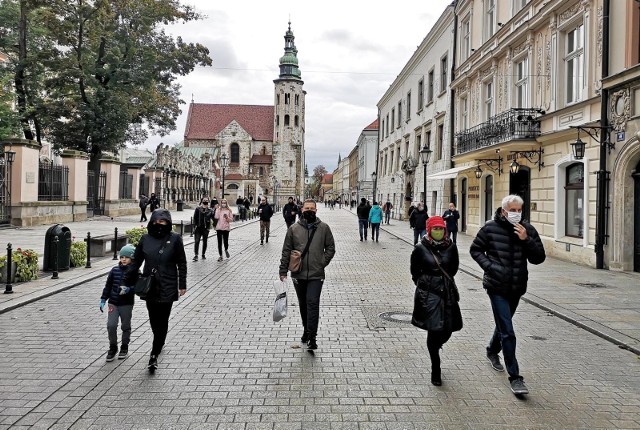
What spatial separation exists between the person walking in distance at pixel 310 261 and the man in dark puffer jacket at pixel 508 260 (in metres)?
1.82

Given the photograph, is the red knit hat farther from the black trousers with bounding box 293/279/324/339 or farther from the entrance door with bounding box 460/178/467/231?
the entrance door with bounding box 460/178/467/231

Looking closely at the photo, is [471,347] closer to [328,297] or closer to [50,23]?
[328,297]

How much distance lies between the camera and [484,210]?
2197 centimetres

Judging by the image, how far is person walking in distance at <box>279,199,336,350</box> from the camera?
6070 mm

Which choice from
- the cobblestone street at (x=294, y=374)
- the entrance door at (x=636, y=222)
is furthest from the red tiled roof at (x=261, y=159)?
the cobblestone street at (x=294, y=374)

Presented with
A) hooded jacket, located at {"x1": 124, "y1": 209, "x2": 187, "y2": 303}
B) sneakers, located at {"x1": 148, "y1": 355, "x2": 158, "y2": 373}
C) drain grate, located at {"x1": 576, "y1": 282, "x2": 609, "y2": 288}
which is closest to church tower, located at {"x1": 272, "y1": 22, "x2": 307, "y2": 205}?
drain grate, located at {"x1": 576, "y1": 282, "x2": 609, "y2": 288}

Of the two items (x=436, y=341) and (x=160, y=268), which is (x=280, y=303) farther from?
(x=436, y=341)

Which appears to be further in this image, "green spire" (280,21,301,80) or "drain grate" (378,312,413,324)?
"green spire" (280,21,301,80)

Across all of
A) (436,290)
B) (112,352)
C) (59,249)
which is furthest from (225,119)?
(436,290)

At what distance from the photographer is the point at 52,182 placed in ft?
82.5

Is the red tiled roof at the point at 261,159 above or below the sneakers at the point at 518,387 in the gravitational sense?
above

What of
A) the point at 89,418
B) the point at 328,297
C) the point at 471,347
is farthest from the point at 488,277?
the point at 328,297

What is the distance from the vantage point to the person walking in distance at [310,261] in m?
6.07

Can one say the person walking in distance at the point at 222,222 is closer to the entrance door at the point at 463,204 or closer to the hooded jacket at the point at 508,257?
the hooded jacket at the point at 508,257
